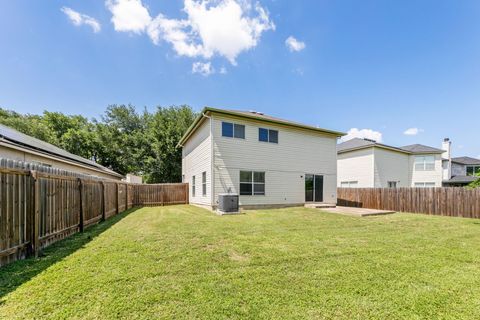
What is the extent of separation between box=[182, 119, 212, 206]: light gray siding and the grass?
6557 mm

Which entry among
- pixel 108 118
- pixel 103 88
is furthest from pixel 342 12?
pixel 108 118

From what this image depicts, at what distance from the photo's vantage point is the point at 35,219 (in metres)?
3.97

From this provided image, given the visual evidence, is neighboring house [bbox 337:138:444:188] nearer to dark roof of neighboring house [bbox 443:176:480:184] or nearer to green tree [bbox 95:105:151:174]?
dark roof of neighboring house [bbox 443:176:480:184]

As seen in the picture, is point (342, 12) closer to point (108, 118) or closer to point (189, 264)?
point (189, 264)

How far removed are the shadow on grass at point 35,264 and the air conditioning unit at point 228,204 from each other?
18.6 ft

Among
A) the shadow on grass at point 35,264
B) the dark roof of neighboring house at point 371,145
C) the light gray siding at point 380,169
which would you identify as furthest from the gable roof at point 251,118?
the shadow on grass at point 35,264

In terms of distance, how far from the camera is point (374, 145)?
739 inches

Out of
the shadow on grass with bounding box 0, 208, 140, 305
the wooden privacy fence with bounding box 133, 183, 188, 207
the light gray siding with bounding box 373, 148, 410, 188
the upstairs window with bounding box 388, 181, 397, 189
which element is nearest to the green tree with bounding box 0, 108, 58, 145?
the wooden privacy fence with bounding box 133, 183, 188, 207

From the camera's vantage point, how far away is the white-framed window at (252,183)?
1201 centimetres

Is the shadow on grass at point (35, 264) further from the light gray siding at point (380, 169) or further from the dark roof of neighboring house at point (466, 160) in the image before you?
the dark roof of neighboring house at point (466, 160)

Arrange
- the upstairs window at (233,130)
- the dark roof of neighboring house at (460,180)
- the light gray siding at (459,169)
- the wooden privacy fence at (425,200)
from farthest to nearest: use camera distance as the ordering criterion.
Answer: the light gray siding at (459,169) → the dark roof of neighboring house at (460,180) → the upstairs window at (233,130) → the wooden privacy fence at (425,200)

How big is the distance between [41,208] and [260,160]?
9738mm

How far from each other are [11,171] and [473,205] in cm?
1675

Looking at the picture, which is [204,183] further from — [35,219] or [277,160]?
[35,219]
